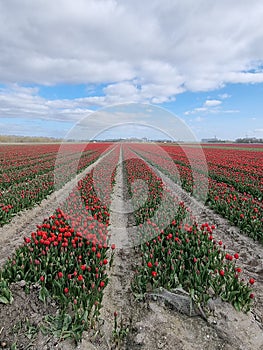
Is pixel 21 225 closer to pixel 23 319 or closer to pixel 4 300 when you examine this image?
pixel 4 300

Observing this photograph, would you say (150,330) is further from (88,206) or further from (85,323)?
(88,206)

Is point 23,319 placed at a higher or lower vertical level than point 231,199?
lower

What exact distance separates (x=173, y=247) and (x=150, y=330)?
1.60m

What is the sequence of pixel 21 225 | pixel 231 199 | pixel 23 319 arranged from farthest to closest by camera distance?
pixel 231 199 → pixel 21 225 → pixel 23 319

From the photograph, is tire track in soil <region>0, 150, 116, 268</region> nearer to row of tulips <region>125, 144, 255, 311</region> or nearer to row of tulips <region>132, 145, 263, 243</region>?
row of tulips <region>125, 144, 255, 311</region>

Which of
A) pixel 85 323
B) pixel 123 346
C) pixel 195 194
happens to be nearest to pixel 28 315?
pixel 85 323

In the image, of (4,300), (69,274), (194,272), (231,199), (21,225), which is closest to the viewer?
(4,300)

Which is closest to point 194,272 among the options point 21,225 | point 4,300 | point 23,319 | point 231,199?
point 23,319

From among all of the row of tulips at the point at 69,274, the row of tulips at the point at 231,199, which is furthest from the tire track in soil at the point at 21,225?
the row of tulips at the point at 231,199

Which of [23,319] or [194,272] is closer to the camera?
[23,319]

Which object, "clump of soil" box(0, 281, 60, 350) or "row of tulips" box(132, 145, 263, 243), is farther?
"row of tulips" box(132, 145, 263, 243)

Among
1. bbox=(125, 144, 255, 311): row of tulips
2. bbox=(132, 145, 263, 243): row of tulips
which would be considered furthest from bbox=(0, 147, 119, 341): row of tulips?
bbox=(132, 145, 263, 243): row of tulips

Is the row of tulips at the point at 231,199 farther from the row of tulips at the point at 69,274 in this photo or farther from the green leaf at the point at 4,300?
the green leaf at the point at 4,300

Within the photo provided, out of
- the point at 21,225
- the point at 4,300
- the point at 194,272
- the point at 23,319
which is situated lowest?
the point at 21,225
